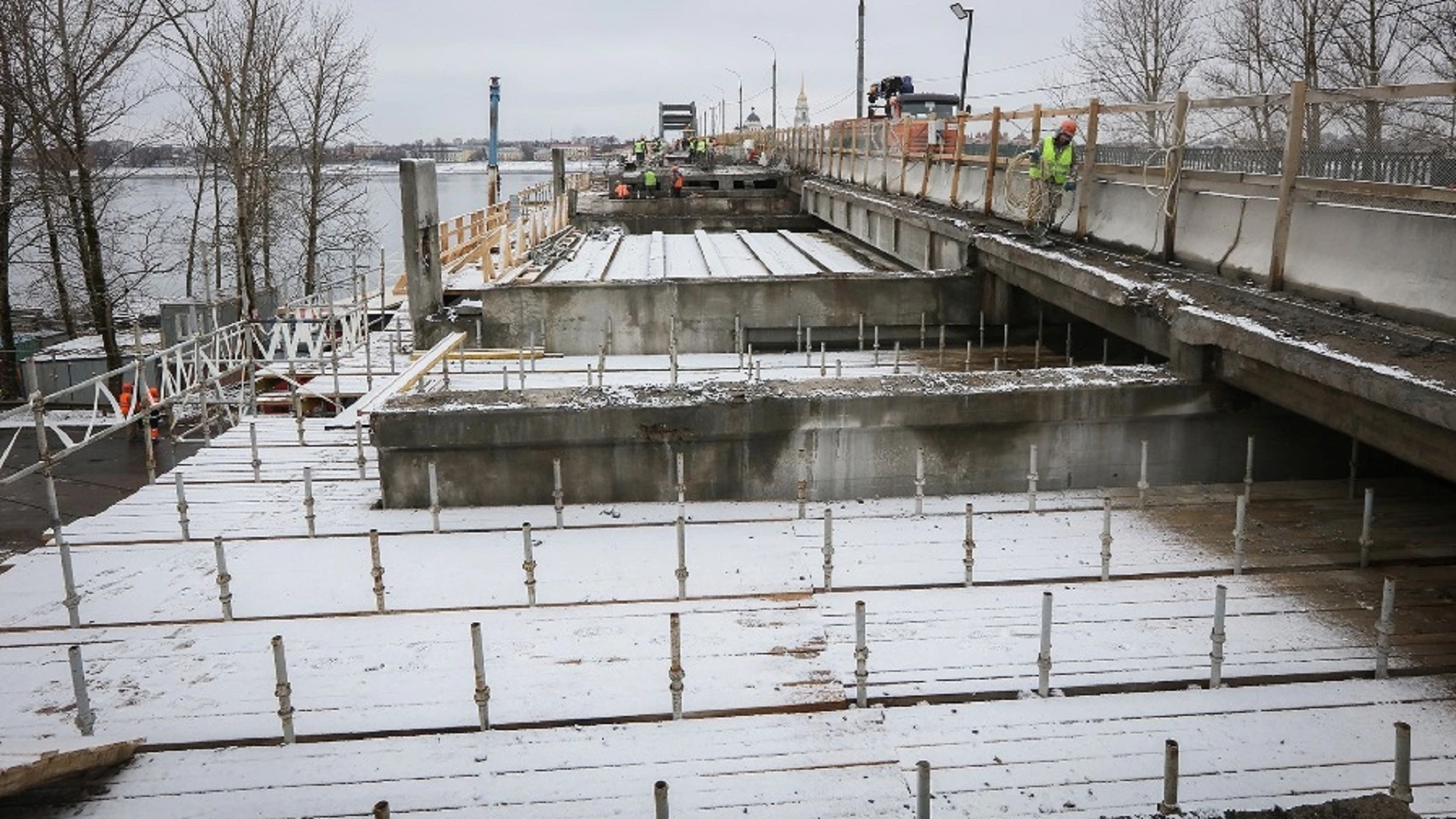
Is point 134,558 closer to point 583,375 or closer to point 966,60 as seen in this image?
point 583,375

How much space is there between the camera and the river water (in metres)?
33.2

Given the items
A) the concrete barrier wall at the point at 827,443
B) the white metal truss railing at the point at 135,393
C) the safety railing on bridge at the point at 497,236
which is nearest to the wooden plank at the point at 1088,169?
the concrete barrier wall at the point at 827,443

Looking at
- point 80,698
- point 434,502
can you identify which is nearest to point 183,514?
point 434,502

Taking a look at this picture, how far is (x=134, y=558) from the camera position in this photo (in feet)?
32.0

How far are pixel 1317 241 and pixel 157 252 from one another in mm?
89843

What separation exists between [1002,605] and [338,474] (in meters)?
7.66

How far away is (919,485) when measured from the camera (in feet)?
33.7

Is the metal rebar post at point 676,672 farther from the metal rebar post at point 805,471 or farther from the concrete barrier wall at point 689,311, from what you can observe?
the concrete barrier wall at point 689,311

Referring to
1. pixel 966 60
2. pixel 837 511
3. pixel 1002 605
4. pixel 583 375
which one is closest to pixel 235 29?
pixel 966 60

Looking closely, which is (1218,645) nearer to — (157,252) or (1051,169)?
(1051,169)

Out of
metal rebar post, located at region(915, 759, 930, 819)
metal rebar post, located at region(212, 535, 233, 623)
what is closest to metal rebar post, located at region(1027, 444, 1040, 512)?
metal rebar post, located at region(915, 759, 930, 819)

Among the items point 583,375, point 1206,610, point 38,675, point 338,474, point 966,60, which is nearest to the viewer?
point 38,675

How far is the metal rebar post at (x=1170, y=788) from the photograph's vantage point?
5.48 m

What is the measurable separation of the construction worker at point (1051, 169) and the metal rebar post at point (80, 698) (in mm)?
11981
